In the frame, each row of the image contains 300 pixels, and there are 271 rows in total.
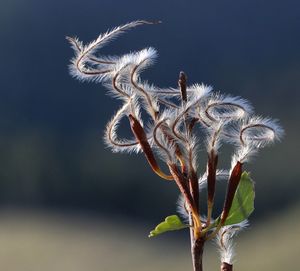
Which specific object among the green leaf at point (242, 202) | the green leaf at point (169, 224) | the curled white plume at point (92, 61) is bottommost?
the green leaf at point (169, 224)

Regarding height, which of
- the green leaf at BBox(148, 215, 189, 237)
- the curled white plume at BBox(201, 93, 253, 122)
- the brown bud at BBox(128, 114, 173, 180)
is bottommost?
the green leaf at BBox(148, 215, 189, 237)

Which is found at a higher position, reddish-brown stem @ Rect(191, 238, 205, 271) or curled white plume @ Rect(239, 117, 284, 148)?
curled white plume @ Rect(239, 117, 284, 148)
